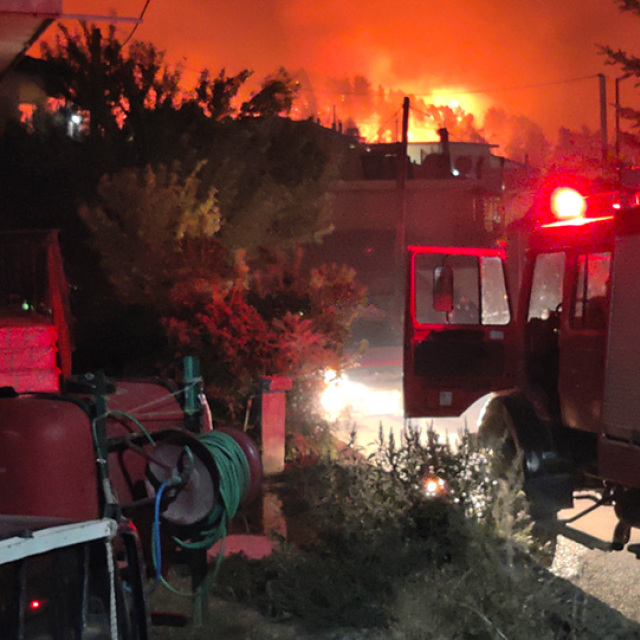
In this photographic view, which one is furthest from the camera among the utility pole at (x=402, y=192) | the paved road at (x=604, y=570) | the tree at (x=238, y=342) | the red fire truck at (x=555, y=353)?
the utility pole at (x=402, y=192)

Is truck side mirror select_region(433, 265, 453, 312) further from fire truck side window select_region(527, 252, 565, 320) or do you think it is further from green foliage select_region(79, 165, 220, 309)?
green foliage select_region(79, 165, 220, 309)

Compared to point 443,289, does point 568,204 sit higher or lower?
higher

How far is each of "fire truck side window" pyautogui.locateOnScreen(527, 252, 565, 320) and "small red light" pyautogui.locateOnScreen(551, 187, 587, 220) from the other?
1.11ft

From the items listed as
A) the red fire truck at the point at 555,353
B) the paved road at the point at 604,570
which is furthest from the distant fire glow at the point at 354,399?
the paved road at the point at 604,570

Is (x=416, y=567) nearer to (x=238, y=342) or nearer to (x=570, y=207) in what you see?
(x=570, y=207)

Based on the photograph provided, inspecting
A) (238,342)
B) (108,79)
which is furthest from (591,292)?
(108,79)

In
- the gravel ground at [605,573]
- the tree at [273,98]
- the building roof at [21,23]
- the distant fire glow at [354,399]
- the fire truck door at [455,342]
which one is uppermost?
the tree at [273,98]

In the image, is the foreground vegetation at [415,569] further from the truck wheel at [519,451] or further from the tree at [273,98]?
the tree at [273,98]

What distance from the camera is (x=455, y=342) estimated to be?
7672mm

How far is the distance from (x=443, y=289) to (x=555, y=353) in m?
0.99

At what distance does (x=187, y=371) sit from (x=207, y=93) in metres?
19.0

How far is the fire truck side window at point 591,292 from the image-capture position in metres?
6.16

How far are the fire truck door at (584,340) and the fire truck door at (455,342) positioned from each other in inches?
40.0

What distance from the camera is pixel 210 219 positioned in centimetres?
1938
